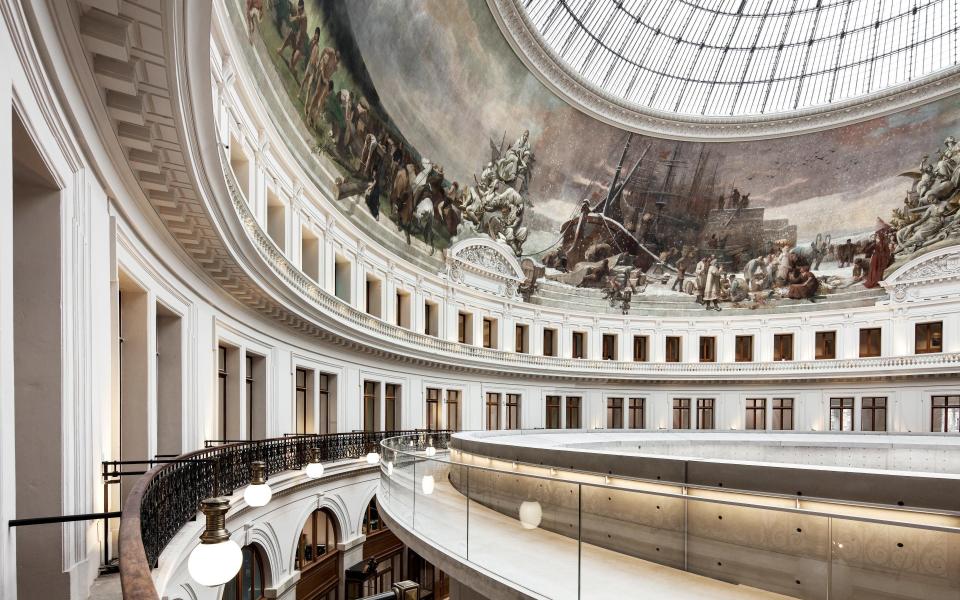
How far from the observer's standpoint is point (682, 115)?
36750 millimetres

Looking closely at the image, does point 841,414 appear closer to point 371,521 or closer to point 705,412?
point 705,412

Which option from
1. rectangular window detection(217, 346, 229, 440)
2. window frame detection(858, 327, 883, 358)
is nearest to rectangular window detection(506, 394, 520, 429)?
rectangular window detection(217, 346, 229, 440)

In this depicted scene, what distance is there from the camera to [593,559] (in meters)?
6.29

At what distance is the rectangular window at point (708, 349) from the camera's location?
38094mm

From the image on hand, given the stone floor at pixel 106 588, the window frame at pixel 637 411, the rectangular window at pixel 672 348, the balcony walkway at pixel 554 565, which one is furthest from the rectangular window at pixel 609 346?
the stone floor at pixel 106 588

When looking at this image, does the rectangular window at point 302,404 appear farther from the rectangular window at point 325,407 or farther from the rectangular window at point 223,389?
the rectangular window at point 223,389

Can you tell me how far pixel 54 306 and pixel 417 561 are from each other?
60.5ft

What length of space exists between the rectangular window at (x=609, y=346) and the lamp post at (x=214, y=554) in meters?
35.7

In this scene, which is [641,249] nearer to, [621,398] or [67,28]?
[621,398]

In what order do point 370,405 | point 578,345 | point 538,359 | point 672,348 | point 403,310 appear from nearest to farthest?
1. point 370,405
2. point 403,310
3. point 538,359
4. point 578,345
5. point 672,348

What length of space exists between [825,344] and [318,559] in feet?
107

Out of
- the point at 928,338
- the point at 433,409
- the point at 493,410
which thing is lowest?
the point at 493,410

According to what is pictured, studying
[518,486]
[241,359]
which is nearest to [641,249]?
[241,359]

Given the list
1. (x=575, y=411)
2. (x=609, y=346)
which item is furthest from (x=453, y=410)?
(x=609, y=346)
